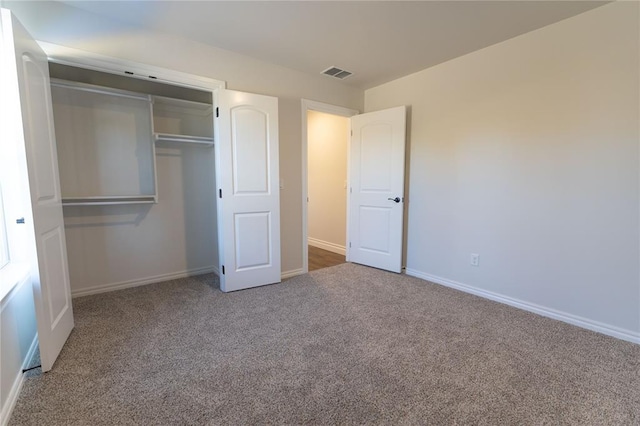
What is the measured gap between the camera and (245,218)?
9.95ft

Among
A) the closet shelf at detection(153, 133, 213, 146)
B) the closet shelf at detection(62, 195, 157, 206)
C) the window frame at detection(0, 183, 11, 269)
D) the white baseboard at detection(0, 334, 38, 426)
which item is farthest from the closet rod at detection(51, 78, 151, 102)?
the white baseboard at detection(0, 334, 38, 426)

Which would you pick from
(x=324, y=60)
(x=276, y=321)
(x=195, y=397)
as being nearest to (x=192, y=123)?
(x=324, y=60)

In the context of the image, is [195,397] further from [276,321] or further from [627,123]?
[627,123]

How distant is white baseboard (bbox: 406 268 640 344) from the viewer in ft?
7.01

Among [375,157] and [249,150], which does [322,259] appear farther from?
[249,150]

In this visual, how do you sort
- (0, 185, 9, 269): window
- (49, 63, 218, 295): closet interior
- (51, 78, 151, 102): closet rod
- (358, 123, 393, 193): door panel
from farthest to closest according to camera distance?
(358, 123, 393, 193): door panel → (49, 63, 218, 295): closet interior → (51, 78, 151, 102): closet rod → (0, 185, 9, 269): window

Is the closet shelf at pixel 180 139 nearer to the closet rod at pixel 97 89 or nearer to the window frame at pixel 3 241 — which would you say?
the closet rod at pixel 97 89

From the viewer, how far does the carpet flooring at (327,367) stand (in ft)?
4.69

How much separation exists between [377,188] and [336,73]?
4.88 feet

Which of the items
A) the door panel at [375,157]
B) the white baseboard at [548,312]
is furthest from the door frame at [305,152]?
the white baseboard at [548,312]

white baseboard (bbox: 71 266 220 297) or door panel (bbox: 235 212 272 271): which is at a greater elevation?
door panel (bbox: 235 212 272 271)

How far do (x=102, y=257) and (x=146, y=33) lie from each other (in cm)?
221

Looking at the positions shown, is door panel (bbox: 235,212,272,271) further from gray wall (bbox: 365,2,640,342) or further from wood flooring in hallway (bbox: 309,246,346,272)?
gray wall (bbox: 365,2,640,342)

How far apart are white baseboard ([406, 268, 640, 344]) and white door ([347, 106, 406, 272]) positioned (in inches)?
25.3
